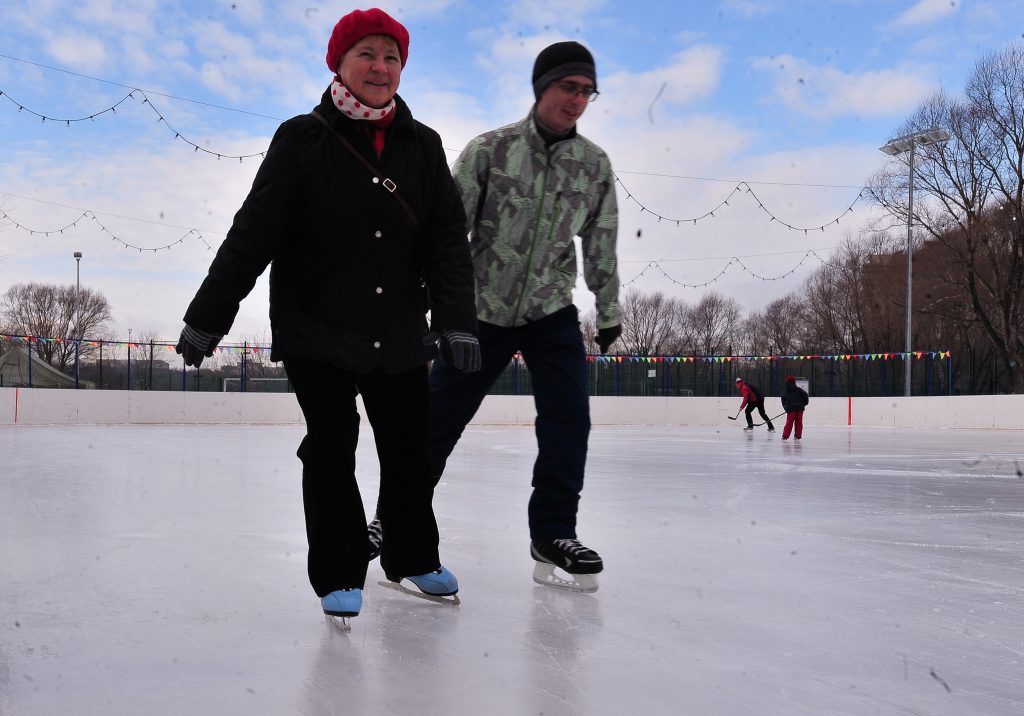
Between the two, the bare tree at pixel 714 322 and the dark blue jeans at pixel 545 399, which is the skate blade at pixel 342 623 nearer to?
the dark blue jeans at pixel 545 399

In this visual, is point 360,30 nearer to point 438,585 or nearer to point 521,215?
point 521,215

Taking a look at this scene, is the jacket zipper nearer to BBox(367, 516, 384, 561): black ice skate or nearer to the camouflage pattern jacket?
the camouflage pattern jacket

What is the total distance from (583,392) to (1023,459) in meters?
7.28

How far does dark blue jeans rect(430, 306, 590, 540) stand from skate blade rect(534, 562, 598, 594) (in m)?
0.09

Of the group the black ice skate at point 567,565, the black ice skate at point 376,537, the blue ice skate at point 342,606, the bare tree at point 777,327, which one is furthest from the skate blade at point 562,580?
the bare tree at point 777,327

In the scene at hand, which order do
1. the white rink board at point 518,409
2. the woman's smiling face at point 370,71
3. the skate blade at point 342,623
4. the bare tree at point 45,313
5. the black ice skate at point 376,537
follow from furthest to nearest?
the bare tree at point 45,313
the white rink board at point 518,409
the black ice skate at point 376,537
the woman's smiling face at point 370,71
the skate blade at point 342,623

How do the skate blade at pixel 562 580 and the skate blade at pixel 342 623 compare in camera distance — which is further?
the skate blade at pixel 562 580

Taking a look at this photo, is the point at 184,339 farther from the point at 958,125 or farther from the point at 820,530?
the point at 958,125

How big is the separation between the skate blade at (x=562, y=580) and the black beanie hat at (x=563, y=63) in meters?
1.30

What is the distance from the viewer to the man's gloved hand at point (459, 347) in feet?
6.48

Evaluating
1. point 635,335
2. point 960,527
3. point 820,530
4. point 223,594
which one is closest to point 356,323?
point 223,594

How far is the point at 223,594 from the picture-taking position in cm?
214

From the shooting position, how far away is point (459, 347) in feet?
6.50

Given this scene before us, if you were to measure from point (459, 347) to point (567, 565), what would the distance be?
67 centimetres
